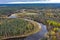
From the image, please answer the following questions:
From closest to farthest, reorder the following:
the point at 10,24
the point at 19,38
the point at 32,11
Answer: the point at 19,38 → the point at 10,24 → the point at 32,11

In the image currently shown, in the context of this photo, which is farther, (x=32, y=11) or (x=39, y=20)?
(x=32, y=11)

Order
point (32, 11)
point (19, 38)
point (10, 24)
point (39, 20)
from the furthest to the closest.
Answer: point (32, 11), point (39, 20), point (10, 24), point (19, 38)

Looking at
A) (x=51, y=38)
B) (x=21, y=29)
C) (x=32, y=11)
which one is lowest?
(x=51, y=38)

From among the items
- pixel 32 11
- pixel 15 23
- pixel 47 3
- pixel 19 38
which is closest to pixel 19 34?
pixel 19 38

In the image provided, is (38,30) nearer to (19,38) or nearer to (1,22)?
(19,38)

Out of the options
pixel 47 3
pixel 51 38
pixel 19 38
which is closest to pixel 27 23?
A: pixel 19 38

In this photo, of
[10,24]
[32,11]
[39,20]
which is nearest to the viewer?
[10,24]

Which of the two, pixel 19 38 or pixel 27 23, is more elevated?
pixel 27 23

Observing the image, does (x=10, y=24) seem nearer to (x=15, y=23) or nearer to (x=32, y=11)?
(x=15, y=23)

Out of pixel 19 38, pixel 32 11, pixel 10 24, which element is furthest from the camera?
pixel 32 11
